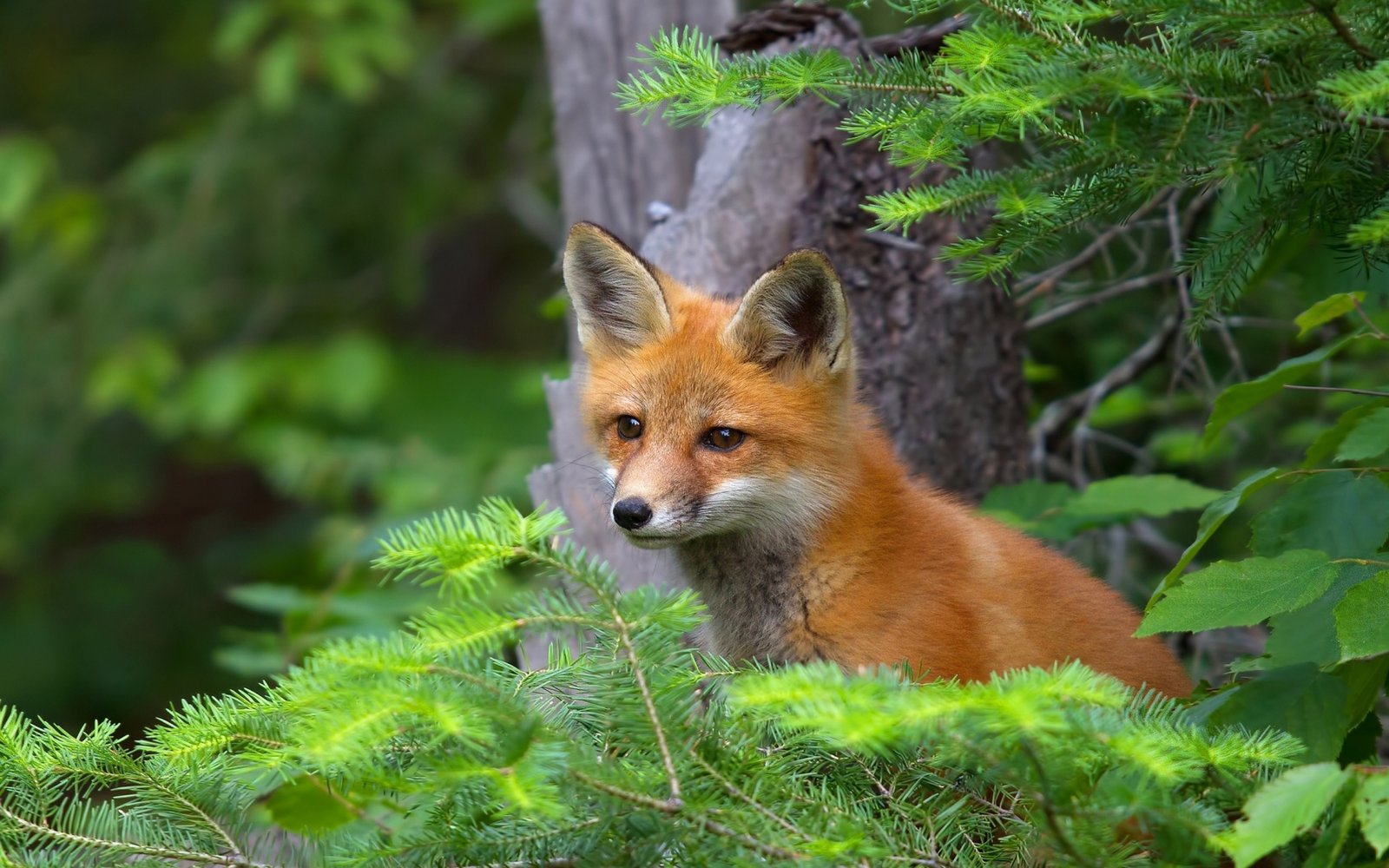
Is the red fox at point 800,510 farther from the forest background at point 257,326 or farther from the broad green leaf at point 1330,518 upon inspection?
the forest background at point 257,326

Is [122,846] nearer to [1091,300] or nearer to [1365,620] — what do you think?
[1365,620]

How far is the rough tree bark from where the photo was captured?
→ 166 inches

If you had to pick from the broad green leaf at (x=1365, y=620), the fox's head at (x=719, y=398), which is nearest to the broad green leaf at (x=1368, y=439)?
the broad green leaf at (x=1365, y=620)

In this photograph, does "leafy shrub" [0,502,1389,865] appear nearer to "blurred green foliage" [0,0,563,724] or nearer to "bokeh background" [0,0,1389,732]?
"bokeh background" [0,0,1389,732]

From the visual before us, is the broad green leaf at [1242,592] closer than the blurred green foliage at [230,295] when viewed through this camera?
Yes

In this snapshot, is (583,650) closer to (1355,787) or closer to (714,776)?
(714,776)

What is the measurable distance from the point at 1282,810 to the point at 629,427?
2.29 meters

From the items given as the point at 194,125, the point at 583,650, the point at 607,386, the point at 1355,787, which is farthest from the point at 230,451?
the point at 1355,787

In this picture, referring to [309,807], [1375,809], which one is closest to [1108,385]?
[1375,809]

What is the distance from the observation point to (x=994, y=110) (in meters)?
2.14

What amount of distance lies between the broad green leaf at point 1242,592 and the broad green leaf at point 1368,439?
0.35 metres

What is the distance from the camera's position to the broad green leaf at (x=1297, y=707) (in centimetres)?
214

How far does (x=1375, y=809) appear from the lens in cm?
168

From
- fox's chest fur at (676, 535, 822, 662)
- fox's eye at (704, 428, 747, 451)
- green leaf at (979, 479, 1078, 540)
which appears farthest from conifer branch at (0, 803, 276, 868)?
green leaf at (979, 479, 1078, 540)
